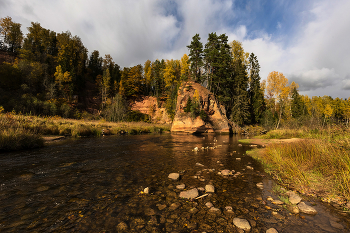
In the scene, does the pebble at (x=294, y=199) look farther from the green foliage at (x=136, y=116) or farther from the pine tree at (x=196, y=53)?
the green foliage at (x=136, y=116)

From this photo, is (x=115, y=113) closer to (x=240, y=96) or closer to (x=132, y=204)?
(x=240, y=96)

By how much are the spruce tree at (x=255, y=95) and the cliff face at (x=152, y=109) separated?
29.0 meters

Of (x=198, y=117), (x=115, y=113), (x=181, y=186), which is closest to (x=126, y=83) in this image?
(x=115, y=113)

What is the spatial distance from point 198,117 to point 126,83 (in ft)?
135

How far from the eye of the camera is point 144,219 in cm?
331

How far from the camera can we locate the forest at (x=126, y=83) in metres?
37.3

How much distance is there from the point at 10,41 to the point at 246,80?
9658 centimetres

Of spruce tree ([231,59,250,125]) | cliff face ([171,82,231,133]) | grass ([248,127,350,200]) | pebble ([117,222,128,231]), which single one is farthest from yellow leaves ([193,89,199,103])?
pebble ([117,222,128,231])

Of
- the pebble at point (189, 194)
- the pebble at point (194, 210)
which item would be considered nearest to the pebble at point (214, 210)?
the pebble at point (194, 210)

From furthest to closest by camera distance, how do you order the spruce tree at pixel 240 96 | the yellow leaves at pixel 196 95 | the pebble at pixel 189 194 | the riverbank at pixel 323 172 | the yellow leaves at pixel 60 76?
the yellow leaves at pixel 60 76 → the spruce tree at pixel 240 96 → the yellow leaves at pixel 196 95 → the pebble at pixel 189 194 → the riverbank at pixel 323 172

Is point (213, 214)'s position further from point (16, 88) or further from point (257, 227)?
point (16, 88)

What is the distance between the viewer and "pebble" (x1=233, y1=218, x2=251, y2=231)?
2948 millimetres

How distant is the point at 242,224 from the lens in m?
3.02

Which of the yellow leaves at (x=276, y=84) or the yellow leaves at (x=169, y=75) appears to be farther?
the yellow leaves at (x=169, y=75)
